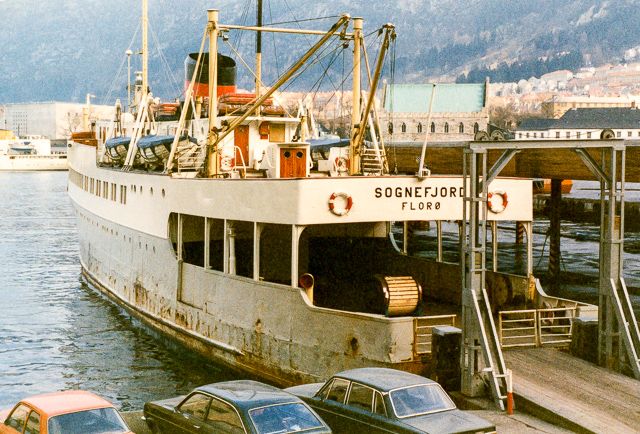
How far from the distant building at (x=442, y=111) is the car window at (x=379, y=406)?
579 feet

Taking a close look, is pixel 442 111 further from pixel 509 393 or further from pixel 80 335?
pixel 509 393

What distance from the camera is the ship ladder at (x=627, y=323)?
61.2ft

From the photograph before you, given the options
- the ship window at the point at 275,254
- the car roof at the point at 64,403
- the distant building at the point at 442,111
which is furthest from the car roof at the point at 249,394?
the distant building at the point at 442,111

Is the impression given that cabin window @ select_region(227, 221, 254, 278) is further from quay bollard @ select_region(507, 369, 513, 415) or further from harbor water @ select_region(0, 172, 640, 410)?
quay bollard @ select_region(507, 369, 513, 415)

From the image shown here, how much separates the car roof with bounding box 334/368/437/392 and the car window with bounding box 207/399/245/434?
2.52 meters

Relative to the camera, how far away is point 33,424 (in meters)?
14.3

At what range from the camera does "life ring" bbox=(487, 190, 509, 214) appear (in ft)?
75.5

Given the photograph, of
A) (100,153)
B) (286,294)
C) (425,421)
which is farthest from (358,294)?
(100,153)

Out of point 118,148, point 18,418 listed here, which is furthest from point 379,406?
point 118,148

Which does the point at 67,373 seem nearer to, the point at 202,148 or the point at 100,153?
the point at 202,148

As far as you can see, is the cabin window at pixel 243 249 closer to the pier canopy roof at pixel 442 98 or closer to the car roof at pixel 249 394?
the car roof at pixel 249 394

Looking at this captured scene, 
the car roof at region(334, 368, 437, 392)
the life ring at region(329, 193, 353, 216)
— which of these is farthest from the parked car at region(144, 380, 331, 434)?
the life ring at region(329, 193, 353, 216)

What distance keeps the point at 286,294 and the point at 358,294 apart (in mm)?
5793

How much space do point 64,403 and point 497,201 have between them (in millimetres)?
13162
